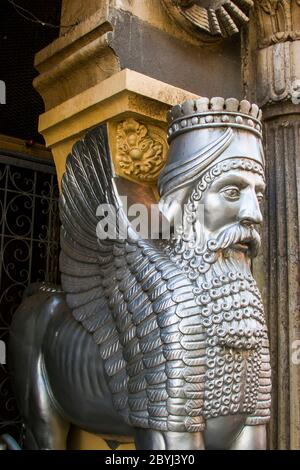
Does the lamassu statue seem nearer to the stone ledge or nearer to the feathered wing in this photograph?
the feathered wing

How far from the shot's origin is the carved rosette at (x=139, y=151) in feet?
6.15

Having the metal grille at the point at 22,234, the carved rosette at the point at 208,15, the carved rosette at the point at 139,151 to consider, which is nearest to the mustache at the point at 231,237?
the carved rosette at the point at 139,151

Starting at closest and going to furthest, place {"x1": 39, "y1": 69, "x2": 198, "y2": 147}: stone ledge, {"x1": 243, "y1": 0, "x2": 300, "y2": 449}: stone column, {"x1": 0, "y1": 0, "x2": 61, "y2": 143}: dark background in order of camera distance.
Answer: {"x1": 39, "y1": 69, "x2": 198, "y2": 147}: stone ledge
{"x1": 243, "y1": 0, "x2": 300, "y2": 449}: stone column
{"x1": 0, "y1": 0, "x2": 61, "y2": 143}: dark background

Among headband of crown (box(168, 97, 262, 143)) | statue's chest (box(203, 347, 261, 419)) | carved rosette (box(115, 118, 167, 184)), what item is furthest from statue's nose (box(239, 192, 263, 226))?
carved rosette (box(115, 118, 167, 184))

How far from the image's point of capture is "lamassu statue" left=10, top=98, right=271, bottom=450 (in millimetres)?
1497

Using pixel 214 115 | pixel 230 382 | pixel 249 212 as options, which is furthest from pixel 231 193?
pixel 230 382

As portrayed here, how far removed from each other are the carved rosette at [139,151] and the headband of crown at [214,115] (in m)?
0.25

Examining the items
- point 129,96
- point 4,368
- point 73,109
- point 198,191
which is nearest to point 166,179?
point 198,191

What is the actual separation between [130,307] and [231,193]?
15.8 inches

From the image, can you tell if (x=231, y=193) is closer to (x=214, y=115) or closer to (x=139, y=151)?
(x=214, y=115)

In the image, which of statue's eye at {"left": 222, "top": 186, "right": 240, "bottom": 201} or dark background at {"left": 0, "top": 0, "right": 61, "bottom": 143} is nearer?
statue's eye at {"left": 222, "top": 186, "right": 240, "bottom": 201}

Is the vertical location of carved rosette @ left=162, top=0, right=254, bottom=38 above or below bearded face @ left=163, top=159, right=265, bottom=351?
above

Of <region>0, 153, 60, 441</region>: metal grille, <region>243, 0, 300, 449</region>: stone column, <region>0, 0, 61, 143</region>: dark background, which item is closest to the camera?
<region>243, 0, 300, 449</region>: stone column
